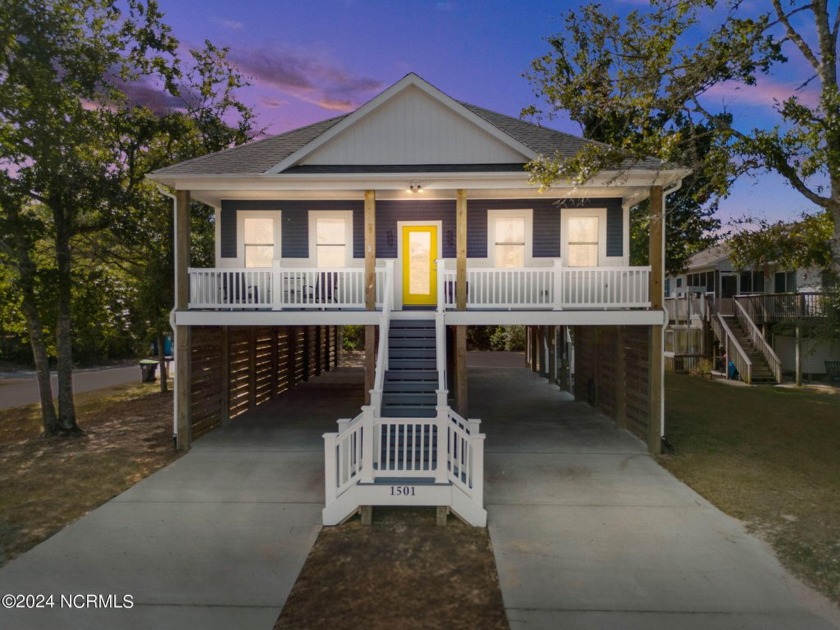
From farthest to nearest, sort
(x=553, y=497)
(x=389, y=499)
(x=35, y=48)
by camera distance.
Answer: (x=35, y=48) < (x=553, y=497) < (x=389, y=499)

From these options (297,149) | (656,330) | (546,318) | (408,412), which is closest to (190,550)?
(408,412)

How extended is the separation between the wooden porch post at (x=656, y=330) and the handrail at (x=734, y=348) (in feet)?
41.9

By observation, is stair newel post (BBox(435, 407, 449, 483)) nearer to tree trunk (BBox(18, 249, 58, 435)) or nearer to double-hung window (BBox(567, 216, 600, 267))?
double-hung window (BBox(567, 216, 600, 267))

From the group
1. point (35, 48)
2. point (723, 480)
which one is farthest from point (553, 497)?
point (35, 48)

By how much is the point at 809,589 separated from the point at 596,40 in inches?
409

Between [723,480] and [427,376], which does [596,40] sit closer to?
[427,376]

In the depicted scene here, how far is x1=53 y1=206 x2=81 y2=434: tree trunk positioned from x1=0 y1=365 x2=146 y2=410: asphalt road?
541cm

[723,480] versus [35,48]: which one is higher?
[35,48]

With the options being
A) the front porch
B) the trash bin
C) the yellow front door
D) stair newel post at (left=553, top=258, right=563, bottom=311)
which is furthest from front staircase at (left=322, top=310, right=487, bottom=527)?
the trash bin

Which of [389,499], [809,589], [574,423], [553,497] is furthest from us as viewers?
[574,423]

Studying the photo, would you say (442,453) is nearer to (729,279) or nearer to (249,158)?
(249,158)

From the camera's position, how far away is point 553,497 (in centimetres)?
764

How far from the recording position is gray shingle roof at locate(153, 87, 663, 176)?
1086 centimetres

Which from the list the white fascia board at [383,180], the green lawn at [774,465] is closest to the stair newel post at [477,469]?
the green lawn at [774,465]
